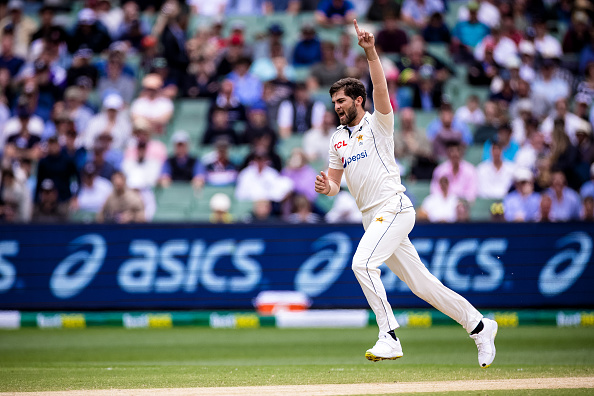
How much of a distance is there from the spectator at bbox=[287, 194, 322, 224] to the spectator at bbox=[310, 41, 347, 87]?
3409 millimetres

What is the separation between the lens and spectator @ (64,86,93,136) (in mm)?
14938

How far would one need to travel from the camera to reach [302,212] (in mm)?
12320

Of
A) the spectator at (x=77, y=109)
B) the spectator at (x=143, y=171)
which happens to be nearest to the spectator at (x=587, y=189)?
the spectator at (x=143, y=171)

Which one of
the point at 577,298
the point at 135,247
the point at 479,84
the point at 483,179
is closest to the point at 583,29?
the point at 479,84

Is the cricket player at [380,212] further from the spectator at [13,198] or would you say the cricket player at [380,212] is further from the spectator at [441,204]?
the spectator at [13,198]

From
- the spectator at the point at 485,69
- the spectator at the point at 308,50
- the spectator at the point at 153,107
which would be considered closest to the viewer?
the spectator at the point at 153,107

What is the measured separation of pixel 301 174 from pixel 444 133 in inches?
106

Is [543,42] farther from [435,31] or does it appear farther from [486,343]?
[486,343]

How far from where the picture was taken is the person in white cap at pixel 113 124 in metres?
14.6

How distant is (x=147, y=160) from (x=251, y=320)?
3.99m

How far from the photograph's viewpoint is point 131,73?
52.3ft

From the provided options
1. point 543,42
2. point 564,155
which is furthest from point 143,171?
point 543,42

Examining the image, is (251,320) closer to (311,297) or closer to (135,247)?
(311,297)

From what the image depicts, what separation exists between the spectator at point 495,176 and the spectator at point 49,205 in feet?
22.3
